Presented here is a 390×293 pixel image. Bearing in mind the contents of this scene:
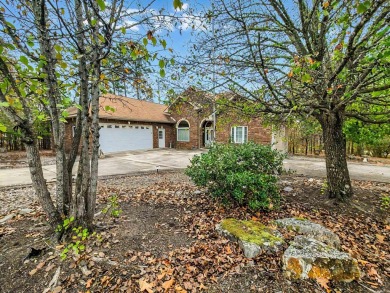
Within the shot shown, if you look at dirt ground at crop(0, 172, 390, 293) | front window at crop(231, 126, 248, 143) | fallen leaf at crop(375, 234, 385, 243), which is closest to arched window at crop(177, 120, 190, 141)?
front window at crop(231, 126, 248, 143)

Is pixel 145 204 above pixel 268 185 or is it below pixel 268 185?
below

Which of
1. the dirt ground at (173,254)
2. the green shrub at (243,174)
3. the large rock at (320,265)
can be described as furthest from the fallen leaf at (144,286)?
the green shrub at (243,174)

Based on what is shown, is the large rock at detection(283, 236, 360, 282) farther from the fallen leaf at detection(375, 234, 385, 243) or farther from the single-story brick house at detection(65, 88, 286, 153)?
the single-story brick house at detection(65, 88, 286, 153)

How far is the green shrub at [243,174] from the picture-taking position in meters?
3.52

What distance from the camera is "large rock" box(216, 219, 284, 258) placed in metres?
2.51

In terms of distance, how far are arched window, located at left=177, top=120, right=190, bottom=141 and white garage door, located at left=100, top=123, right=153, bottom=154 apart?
3.01 metres

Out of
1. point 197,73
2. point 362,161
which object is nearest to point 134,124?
point 197,73

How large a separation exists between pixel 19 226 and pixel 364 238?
5507 millimetres

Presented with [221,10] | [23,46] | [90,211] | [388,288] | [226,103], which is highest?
[221,10]

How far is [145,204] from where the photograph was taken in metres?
4.16

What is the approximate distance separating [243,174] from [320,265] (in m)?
1.64

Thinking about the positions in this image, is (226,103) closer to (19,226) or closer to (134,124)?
(19,226)

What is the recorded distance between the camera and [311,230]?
9.53ft

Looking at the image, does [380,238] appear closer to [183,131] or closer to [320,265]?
[320,265]
